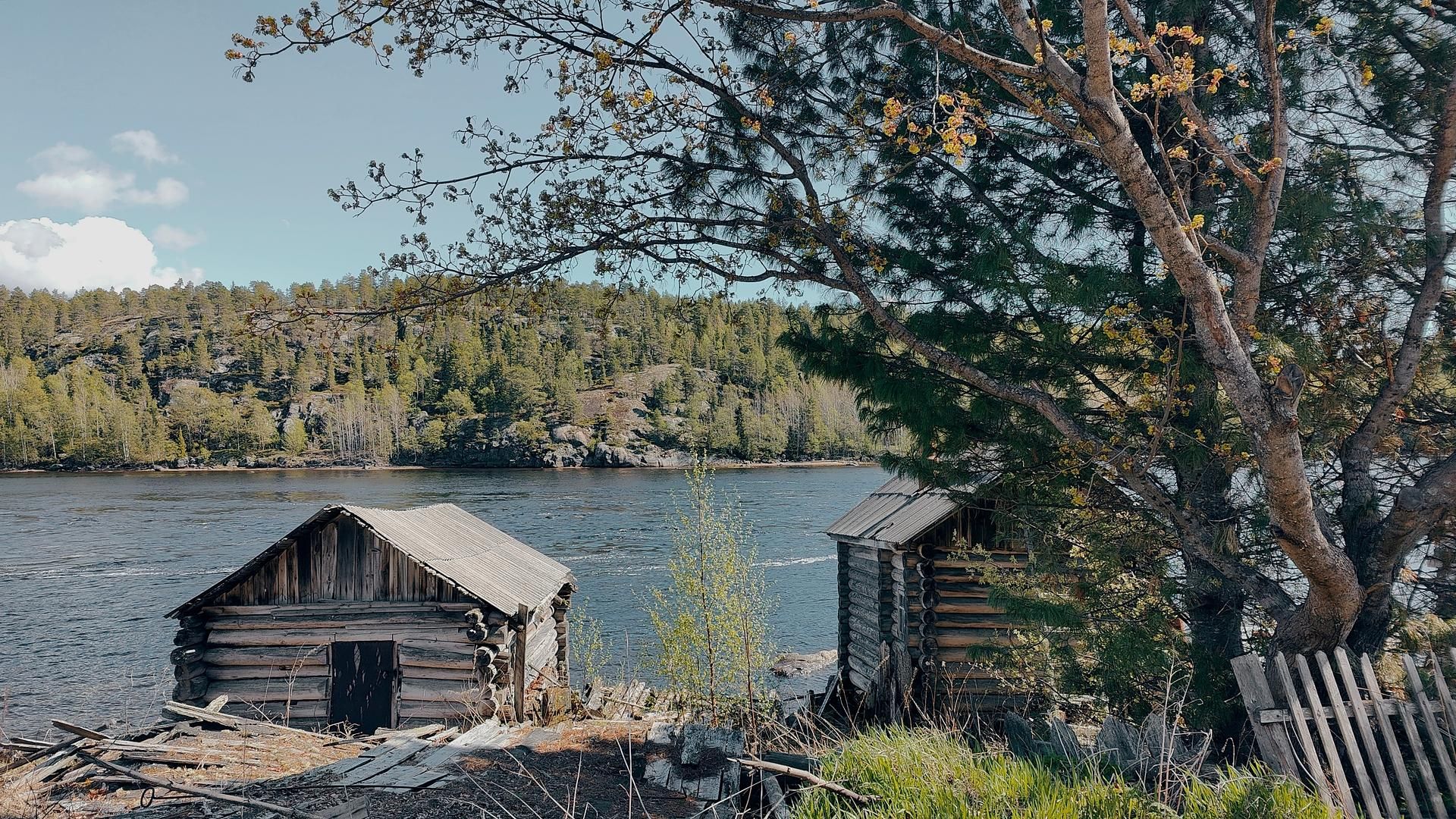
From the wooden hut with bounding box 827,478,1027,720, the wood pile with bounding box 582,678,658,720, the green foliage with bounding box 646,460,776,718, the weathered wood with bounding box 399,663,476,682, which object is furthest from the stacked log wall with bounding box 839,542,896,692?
the weathered wood with bounding box 399,663,476,682

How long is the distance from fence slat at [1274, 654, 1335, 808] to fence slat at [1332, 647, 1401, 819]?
0.80 ft

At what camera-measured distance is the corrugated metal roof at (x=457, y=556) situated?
13805 mm

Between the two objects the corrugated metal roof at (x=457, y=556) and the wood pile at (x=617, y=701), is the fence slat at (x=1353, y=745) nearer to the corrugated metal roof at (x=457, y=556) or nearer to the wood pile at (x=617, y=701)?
the corrugated metal roof at (x=457, y=556)

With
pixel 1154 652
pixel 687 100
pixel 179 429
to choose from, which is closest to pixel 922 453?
pixel 1154 652

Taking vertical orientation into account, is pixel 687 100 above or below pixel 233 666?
above

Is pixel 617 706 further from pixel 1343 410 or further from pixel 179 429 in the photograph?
pixel 179 429

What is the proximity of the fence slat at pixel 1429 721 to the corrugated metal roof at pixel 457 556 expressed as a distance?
455 inches

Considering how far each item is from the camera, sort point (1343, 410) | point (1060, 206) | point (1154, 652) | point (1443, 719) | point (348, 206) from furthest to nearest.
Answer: point (1060, 206)
point (1154, 652)
point (1343, 410)
point (348, 206)
point (1443, 719)

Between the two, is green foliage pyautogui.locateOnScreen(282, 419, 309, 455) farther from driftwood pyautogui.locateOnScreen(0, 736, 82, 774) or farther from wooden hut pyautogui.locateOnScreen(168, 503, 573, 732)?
driftwood pyautogui.locateOnScreen(0, 736, 82, 774)

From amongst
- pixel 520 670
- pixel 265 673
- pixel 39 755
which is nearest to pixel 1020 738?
pixel 39 755

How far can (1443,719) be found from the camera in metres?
4.94

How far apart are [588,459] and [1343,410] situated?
120 metres

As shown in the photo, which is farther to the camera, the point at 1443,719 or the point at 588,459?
the point at 588,459

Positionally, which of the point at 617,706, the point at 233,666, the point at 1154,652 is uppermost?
the point at 1154,652
